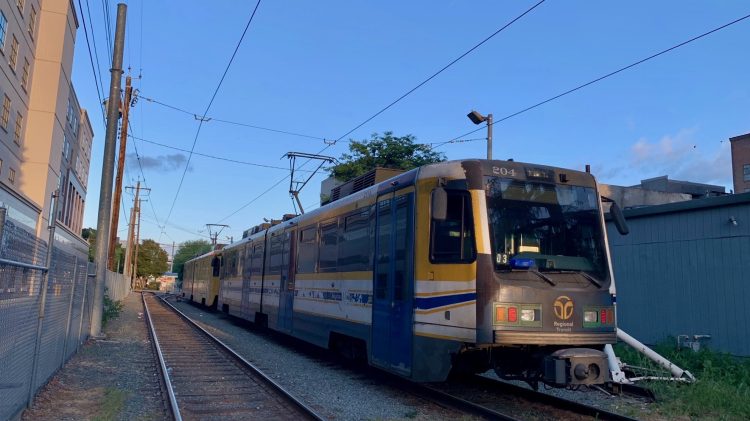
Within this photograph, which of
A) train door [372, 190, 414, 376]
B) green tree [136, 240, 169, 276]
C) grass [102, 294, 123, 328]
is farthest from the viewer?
green tree [136, 240, 169, 276]

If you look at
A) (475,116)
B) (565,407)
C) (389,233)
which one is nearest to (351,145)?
(475,116)

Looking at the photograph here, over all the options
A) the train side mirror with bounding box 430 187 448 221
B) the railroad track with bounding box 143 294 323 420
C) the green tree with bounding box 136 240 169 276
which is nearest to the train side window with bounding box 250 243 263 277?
the railroad track with bounding box 143 294 323 420

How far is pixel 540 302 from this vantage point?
704 centimetres

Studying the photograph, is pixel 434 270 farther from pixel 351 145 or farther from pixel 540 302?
pixel 351 145

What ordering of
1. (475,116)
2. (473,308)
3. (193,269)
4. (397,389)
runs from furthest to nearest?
1. (193,269)
2. (475,116)
3. (397,389)
4. (473,308)

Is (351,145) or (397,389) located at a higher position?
(351,145)

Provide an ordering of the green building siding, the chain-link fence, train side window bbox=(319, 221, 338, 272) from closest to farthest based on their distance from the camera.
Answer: the chain-link fence → train side window bbox=(319, 221, 338, 272) → the green building siding

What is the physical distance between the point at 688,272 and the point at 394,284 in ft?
25.9

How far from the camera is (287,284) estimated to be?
1388 cm

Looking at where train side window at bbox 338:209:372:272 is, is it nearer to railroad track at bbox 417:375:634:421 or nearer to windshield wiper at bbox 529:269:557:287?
railroad track at bbox 417:375:634:421

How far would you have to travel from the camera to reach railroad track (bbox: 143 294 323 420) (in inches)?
299

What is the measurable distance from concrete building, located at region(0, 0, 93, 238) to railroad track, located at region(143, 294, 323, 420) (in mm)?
19649

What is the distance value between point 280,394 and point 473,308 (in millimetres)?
3303

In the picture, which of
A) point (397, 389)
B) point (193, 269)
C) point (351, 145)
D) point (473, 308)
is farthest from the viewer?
point (193, 269)
